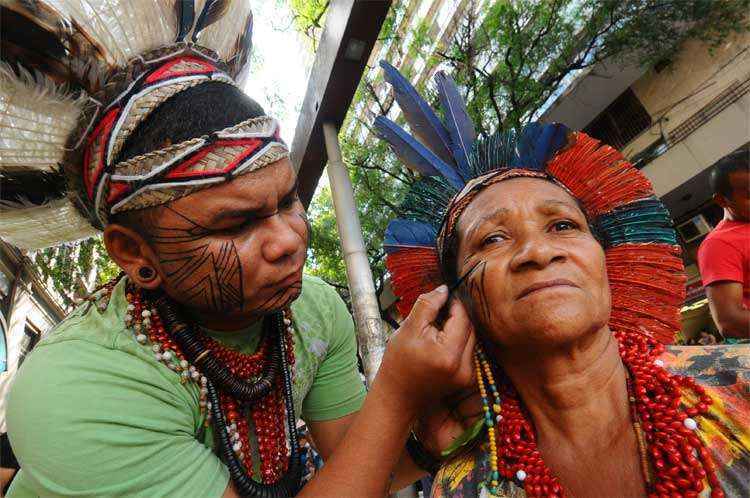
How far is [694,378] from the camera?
57.0 inches

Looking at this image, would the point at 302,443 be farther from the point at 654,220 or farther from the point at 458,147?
the point at 654,220

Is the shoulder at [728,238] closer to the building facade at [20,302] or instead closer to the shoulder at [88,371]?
the shoulder at [88,371]

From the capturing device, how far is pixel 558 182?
181cm

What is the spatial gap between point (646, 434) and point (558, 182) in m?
0.93

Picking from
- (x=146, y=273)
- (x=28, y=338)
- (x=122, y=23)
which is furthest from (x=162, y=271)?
(x=28, y=338)

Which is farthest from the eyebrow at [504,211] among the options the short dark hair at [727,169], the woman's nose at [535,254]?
the short dark hair at [727,169]

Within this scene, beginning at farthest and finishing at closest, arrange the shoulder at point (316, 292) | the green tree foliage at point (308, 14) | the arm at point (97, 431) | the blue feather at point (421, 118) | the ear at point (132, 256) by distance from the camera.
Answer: the green tree foliage at point (308, 14), the blue feather at point (421, 118), the shoulder at point (316, 292), the ear at point (132, 256), the arm at point (97, 431)

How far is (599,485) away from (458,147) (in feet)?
4.58

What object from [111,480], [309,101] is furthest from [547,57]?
[111,480]

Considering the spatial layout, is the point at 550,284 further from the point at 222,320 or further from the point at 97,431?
the point at 97,431

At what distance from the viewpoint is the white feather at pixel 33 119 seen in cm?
130

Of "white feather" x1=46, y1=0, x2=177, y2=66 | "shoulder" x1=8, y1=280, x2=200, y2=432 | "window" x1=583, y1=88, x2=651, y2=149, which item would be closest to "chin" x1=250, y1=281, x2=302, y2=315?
"shoulder" x1=8, y1=280, x2=200, y2=432

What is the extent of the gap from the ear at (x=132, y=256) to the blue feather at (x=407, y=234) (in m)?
0.96

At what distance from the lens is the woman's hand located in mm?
1288
